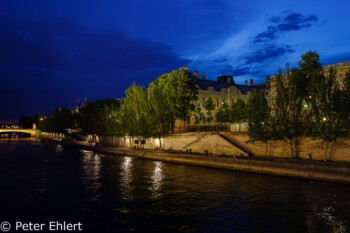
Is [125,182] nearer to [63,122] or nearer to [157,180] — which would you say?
[157,180]

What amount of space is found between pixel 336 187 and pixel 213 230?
13.7 meters

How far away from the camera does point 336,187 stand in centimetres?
2153

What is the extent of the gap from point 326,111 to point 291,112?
4212 millimetres

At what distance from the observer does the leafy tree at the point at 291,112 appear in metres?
29.7

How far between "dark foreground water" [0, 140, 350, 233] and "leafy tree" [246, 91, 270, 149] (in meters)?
6.20

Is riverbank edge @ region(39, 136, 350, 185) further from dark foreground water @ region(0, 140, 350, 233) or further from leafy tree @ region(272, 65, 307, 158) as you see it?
leafy tree @ region(272, 65, 307, 158)

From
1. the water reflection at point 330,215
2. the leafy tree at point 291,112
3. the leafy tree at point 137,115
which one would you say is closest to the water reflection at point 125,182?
the water reflection at point 330,215

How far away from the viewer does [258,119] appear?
31.8 m

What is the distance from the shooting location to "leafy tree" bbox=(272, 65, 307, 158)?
29.7 m

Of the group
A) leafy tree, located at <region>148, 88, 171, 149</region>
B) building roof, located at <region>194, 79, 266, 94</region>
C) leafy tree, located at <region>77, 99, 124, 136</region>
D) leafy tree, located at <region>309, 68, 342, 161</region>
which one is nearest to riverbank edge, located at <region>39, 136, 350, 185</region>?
leafy tree, located at <region>309, 68, 342, 161</region>

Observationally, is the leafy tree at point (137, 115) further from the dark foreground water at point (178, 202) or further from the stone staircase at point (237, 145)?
the dark foreground water at point (178, 202)

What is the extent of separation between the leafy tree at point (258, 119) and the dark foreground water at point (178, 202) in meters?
6.20

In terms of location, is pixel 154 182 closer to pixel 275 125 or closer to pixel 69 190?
pixel 69 190

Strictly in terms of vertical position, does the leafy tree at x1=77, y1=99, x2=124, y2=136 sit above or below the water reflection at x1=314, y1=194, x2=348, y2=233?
above
